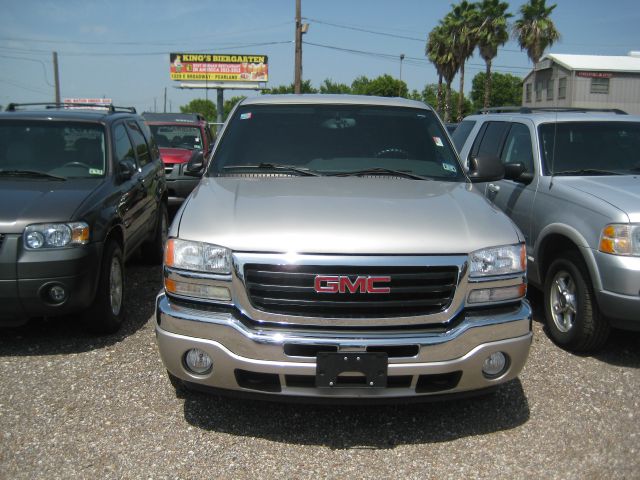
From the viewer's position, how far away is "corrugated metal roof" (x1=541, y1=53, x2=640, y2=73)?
3947 centimetres

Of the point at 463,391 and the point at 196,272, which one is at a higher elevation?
the point at 196,272

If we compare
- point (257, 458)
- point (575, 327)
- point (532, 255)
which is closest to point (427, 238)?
point (257, 458)

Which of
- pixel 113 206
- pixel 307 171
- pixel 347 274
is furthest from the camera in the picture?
pixel 113 206

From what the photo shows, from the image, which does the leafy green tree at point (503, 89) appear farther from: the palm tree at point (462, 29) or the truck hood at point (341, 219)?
the truck hood at point (341, 219)

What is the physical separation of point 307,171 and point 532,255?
2.30 meters

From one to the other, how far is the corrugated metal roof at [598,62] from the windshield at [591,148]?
37.6 meters

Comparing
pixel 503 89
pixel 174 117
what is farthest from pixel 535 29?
pixel 503 89

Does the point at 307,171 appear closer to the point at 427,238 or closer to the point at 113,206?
the point at 427,238

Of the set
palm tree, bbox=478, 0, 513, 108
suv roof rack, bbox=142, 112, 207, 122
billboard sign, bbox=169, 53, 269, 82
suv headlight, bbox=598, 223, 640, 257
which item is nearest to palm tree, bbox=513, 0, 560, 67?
palm tree, bbox=478, 0, 513, 108

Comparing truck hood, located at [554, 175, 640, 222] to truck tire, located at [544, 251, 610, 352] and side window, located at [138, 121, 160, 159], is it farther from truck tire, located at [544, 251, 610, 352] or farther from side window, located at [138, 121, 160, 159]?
side window, located at [138, 121, 160, 159]

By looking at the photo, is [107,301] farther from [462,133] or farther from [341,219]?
[462,133]

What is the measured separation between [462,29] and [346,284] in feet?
122

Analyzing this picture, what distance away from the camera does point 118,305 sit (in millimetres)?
4906

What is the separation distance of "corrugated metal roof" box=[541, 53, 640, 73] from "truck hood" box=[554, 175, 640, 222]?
38.4m
